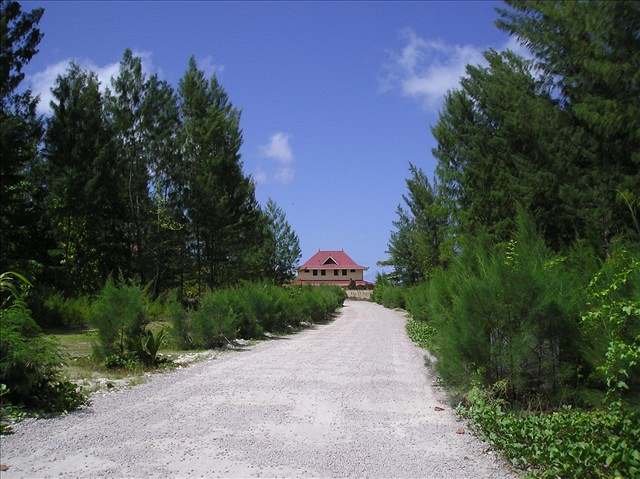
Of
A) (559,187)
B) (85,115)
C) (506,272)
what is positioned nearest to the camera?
(506,272)

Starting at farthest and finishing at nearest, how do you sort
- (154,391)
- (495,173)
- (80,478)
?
(495,173), (154,391), (80,478)

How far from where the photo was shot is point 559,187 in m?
14.4

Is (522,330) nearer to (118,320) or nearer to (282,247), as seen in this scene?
(118,320)

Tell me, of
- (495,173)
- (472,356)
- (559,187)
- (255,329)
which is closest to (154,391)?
(472,356)

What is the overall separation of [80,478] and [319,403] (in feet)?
11.7

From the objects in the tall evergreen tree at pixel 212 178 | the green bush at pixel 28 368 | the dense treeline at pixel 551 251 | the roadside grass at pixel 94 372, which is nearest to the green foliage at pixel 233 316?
the roadside grass at pixel 94 372

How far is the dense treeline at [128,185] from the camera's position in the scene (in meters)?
26.3

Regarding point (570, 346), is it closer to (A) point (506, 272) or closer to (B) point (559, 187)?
(A) point (506, 272)

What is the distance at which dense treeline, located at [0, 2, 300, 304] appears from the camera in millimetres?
26328

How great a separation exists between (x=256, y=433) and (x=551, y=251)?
19.5 feet

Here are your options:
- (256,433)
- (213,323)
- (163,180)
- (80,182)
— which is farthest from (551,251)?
(163,180)

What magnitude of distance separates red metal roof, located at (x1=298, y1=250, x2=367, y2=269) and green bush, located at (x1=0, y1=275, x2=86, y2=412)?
87.2m

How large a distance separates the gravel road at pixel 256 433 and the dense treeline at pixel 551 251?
0.70m

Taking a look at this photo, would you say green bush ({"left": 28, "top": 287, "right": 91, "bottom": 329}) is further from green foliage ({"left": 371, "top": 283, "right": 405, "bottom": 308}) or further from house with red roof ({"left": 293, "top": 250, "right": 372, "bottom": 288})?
house with red roof ({"left": 293, "top": 250, "right": 372, "bottom": 288})
